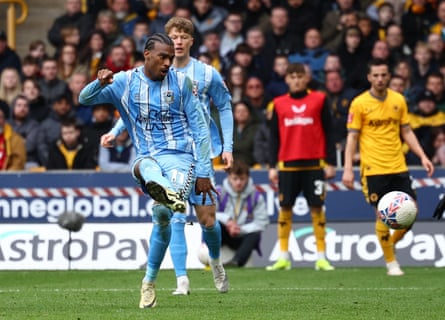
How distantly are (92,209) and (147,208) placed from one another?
2.62 ft

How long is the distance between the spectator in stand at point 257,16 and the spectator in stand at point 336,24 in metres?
1.00

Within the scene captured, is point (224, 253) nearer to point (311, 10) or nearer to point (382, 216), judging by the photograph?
point (382, 216)

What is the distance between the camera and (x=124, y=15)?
2322cm

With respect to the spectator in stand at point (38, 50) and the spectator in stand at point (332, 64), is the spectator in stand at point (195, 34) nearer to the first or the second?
the spectator in stand at point (332, 64)

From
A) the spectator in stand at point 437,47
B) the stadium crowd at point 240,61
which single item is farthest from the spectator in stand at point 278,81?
the spectator in stand at point 437,47

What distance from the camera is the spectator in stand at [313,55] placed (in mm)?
20875

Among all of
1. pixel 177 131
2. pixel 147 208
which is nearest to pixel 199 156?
pixel 177 131

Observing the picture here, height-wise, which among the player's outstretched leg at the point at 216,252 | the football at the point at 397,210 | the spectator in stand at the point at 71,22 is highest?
the spectator in stand at the point at 71,22

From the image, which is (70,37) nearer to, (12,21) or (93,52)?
(93,52)

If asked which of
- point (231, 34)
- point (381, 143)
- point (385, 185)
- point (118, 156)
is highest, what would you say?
point (231, 34)

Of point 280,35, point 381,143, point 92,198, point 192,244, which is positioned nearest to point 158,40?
point 381,143

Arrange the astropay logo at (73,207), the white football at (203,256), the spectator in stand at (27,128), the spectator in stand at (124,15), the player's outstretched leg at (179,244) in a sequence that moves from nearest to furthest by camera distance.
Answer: the player's outstretched leg at (179,244) < the white football at (203,256) < the astropay logo at (73,207) < the spectator in stand at (27,128) < the spectator in stand at (124,15)

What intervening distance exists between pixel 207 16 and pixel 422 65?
13.2ft

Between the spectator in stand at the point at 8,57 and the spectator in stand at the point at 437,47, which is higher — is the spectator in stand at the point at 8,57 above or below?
below
